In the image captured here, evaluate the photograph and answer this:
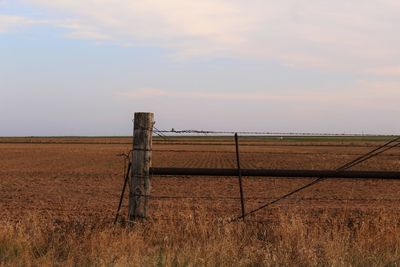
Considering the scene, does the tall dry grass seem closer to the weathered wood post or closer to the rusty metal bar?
the weathered wood post

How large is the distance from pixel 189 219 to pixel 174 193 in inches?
420

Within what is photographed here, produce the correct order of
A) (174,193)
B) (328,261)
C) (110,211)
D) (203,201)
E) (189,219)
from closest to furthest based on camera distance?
(328,261) < (189,219) < (110,211) < (203,201) < (174,193)

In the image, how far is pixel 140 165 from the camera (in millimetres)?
7418

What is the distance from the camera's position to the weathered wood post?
7363 mm

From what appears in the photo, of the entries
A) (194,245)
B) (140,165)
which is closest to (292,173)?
(194,245)

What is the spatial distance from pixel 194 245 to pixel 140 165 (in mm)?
1355

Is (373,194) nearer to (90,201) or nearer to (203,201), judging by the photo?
(203,201)

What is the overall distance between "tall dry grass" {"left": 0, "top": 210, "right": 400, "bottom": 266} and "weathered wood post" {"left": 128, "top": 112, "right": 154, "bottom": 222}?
0.25m

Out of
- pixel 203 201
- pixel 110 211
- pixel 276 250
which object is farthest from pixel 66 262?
pixel 203 201

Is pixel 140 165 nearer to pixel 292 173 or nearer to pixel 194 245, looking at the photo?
pixel 194 245

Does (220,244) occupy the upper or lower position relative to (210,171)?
lower

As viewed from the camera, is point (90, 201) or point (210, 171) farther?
point (90, 201)

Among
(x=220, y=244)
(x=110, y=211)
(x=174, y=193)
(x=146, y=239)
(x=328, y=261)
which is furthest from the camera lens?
(x=174, y=193)

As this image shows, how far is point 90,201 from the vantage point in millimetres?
16000
